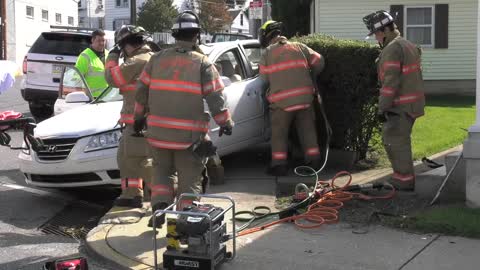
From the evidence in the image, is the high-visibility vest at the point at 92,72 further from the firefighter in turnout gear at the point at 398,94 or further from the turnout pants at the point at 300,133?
the firefighter in turnout gear at the point at 398,94

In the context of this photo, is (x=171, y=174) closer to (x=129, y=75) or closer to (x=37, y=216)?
(x=129, y=75)

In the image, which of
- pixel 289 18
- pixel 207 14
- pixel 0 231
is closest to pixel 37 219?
pixel 0 231

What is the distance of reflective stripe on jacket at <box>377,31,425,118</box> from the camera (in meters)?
6.41

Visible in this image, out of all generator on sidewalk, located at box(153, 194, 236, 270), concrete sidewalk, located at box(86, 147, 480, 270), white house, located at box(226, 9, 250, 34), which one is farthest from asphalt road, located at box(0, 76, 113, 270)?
white house, located at box(226, 9, 250, 34)

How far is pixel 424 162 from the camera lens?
782 centimetres

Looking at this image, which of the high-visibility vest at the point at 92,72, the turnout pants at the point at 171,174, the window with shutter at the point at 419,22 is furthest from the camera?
the window with shutter at the point at 419,22

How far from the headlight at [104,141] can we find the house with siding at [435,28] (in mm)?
12546

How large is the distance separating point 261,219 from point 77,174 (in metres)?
2.02

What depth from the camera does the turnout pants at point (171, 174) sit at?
17.0ft

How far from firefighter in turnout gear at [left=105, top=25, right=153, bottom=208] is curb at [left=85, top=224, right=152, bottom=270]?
2.01ft

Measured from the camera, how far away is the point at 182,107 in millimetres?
5086

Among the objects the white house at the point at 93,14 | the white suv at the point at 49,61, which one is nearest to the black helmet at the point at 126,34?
the white suv at the point at 49,61

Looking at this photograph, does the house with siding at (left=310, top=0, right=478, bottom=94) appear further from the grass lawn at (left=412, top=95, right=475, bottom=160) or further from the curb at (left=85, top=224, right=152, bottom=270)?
the curb at (left=85, top=224, right=152, bottom=270)

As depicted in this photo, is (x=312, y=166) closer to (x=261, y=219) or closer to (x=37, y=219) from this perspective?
(x=261, y=219)
